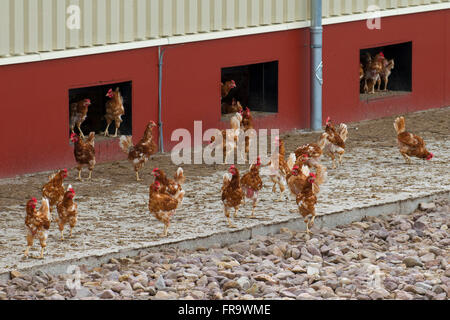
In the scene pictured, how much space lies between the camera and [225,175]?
536 inches

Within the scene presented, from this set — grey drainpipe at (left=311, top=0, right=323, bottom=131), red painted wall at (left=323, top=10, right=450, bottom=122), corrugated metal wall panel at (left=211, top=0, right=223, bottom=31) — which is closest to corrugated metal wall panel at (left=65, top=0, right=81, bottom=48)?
corrugated metal wall panel at (left=211, top=0, right=223, bottom=31)

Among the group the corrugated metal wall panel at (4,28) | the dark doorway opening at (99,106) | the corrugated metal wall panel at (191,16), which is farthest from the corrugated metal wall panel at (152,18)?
the corrugated metal wall panel at (4,28)

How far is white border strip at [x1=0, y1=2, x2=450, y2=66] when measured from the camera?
53.1 feet

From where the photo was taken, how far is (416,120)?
20469 mm

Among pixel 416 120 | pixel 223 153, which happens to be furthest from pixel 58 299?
pixel 416 120

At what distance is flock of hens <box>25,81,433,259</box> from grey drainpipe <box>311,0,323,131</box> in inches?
60.6

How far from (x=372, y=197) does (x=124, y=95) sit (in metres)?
4.50

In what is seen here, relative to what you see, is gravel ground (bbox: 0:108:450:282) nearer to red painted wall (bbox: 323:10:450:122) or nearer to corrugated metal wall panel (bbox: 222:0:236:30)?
red painted wall (bbox: 323:10:450:122)

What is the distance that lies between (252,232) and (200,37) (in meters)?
5.32

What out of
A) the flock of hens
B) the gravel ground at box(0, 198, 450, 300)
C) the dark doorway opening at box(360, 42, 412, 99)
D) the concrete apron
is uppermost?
the dark doorway opening at box(360, 42, 412, 99)

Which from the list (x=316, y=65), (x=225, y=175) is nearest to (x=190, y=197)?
(x=225, y=175)

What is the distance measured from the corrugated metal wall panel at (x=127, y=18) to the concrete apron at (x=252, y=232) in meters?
4.39

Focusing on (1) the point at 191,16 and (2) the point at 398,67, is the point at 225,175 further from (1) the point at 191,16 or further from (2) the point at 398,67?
(2) the point at 398,67

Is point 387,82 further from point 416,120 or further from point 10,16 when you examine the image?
point 10,16
